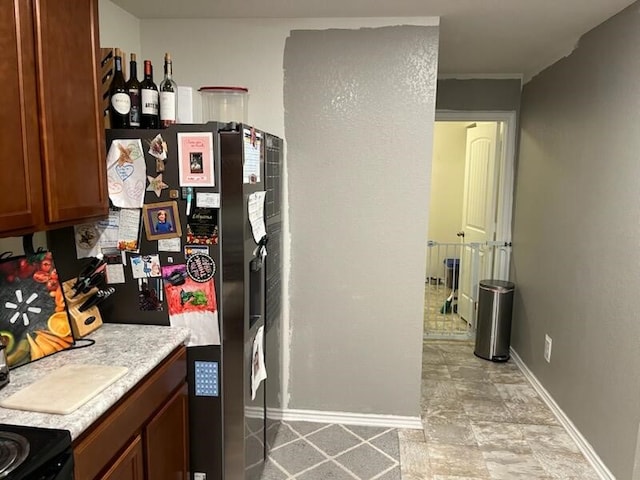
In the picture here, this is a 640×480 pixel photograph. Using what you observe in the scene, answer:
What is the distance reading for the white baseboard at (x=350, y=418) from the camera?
289cm

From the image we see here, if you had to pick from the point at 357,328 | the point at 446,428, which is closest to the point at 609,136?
the point at 357,328

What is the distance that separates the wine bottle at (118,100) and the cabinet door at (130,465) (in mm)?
1234

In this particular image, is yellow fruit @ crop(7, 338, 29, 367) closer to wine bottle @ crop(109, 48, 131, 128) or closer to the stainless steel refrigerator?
the stainless steel refrigerator

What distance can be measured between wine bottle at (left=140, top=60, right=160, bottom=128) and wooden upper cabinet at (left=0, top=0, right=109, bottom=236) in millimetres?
195

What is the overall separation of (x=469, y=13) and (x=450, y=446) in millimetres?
2369

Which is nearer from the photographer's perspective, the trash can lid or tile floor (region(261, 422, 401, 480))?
tile floor (region(261, 422, 401, 480))

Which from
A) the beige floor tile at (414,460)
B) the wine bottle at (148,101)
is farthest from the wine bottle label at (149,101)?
the beige floor tile at (414,460)

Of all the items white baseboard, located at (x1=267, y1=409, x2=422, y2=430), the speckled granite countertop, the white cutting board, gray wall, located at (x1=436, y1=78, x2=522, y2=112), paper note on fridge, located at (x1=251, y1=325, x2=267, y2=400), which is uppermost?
gray wall, located at (x1=436, y1=78, x2=522, y2=112)

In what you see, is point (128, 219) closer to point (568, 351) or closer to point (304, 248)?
point (304, 248)

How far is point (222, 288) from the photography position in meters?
1.96

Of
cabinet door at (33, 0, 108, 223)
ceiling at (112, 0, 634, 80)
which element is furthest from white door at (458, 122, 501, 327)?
cabinet door at (33, 0, 108, 223)

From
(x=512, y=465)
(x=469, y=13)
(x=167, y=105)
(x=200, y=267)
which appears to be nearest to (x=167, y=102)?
(x=167, y=105)

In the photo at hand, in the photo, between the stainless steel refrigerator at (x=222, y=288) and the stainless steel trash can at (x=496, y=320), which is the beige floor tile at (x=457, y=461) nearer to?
the stainless steel refrigerator at (x=222, y=288)

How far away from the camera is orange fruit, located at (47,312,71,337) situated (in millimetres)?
1740
